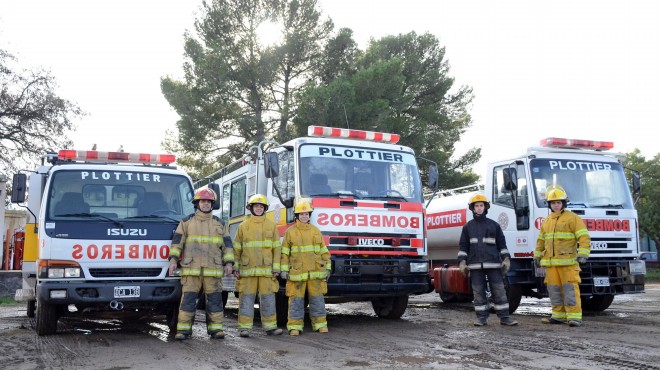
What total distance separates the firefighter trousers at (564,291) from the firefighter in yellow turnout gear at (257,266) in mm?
4101

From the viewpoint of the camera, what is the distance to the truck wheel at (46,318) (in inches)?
336

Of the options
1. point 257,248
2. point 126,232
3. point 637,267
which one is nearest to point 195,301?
point 257,248

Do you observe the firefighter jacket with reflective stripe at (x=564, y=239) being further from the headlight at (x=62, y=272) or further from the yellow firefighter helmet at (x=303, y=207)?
the headlight at (x=62, y=272)

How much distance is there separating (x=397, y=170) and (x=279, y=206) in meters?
1.89

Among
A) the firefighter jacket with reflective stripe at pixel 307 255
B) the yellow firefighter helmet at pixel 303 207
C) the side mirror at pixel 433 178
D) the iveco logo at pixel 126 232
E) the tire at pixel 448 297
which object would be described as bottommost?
the tire at pixel 448 297

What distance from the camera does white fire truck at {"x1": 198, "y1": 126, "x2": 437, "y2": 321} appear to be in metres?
9.34

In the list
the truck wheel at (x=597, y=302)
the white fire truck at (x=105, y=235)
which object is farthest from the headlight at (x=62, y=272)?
the truck wheel at (x=597, y=302)

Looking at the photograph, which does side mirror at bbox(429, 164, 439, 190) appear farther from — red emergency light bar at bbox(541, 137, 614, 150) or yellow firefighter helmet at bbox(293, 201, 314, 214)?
yellow firefighter helmet at bbox(293, 201, 314, 214)

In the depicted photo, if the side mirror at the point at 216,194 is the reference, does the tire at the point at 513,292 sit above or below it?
below

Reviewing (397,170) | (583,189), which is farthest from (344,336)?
(583,189)

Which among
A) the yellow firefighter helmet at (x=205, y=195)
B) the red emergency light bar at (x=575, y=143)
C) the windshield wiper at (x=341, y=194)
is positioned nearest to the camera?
the yellow firefighter helmet at (x=205, y=195)

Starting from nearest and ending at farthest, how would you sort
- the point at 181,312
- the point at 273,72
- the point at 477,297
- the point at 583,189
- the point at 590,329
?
the point at 181,312 < the point at 590,329 < the point at 477,297 < the point at 583,189 < the point at 273,72

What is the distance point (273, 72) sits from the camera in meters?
25.5

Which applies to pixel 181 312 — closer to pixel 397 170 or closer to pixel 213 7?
pixel 397 170
